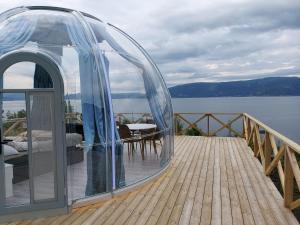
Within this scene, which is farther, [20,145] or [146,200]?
[146,200]

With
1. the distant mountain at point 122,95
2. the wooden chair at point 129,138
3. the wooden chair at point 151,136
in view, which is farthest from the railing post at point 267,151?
the distant mountain at point 122,95

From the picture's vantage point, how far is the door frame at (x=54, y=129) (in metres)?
4.85

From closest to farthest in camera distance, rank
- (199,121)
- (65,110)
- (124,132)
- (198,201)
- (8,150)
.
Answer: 1. (8,150)
2. (65,110)
3. (198,201)
4. (124,132)
5. (199,121)

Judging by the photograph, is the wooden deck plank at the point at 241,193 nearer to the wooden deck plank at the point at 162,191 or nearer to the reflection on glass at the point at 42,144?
the wooden deck plank at the point at 162,191

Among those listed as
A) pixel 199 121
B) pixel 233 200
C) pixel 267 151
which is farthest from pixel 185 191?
pixel 199 121

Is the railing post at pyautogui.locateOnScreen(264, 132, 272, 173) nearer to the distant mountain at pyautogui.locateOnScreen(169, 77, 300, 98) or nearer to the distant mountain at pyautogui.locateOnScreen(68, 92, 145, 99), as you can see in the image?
the distant mountain at pyautogui.locateOnScreen(68, 92, 145, 99)

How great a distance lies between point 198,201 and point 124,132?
1845 millimetres

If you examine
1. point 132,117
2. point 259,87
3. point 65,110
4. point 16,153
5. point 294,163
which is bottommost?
point 294,163

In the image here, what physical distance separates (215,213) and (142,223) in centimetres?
114

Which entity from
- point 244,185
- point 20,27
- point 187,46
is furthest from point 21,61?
point 187,46

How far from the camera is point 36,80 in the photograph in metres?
5.00

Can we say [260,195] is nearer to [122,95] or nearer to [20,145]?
[122,95]

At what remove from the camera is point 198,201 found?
18.4ft

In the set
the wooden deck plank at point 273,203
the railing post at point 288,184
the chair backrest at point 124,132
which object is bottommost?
the wooden deck plank at point 273,203
